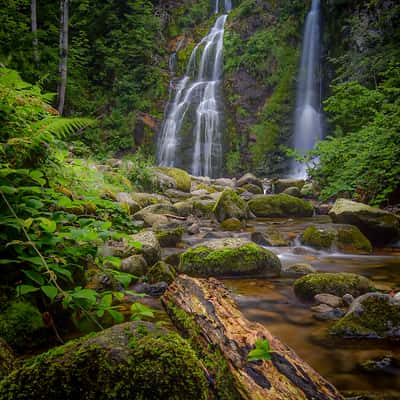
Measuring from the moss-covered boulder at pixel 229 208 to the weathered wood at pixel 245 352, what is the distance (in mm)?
6079

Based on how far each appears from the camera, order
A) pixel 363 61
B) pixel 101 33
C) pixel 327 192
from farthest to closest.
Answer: pixel 101 33, pixel 363 61, pixel 327 192

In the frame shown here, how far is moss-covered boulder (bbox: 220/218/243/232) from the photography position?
767cm

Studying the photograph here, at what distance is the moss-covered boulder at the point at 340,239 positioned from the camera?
19.9 ft

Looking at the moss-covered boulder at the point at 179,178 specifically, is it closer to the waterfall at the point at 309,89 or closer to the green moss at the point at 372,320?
the waterfall at the point at 309,89

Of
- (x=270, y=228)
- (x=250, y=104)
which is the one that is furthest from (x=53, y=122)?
(x=250, y=104)

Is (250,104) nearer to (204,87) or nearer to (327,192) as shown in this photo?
(204,87)

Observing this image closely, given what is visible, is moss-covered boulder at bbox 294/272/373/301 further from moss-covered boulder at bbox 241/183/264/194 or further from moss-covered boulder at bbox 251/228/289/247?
moss-covered boulder at bbox 241/183/264/194

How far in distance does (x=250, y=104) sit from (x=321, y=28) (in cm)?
578

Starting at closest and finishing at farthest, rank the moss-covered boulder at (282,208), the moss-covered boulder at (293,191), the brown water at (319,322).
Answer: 1. the brown water at (319,322)
2. the moss-covered boulder at (282,208)
3. the moss-covered boulder at (293,191)

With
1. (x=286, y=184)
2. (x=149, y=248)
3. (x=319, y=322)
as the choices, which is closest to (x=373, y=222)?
(x=319, y=322)

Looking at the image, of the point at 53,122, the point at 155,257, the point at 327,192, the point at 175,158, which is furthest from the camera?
the point at 175,158

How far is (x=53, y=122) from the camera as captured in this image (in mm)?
2297

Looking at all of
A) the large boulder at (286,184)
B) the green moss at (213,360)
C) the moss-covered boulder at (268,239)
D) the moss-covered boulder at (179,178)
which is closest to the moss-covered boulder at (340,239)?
the moss-covered boulder at (268,239)

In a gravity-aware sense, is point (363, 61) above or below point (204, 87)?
below
